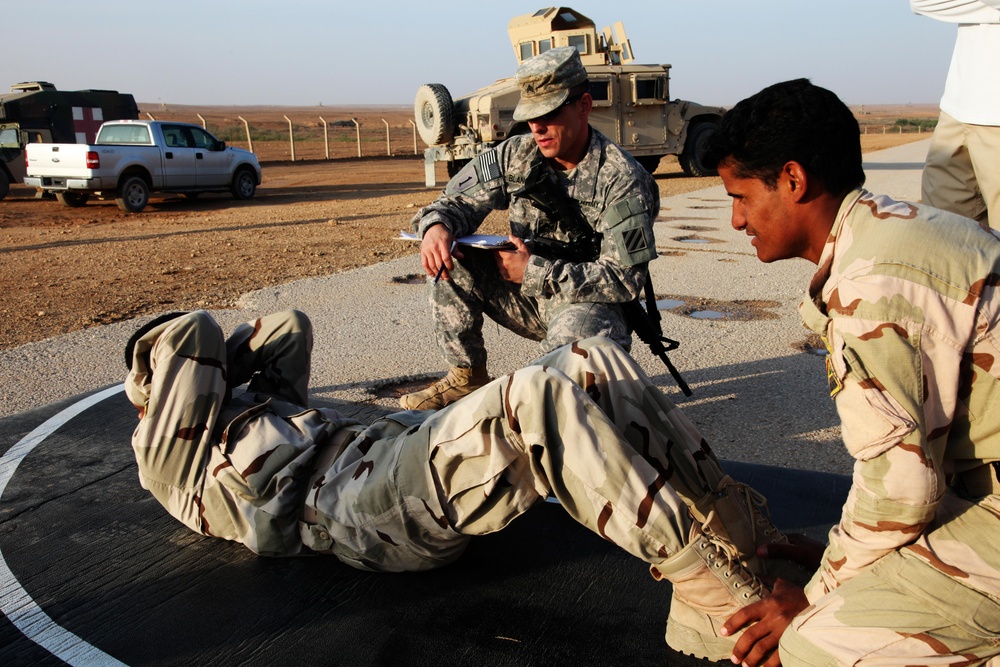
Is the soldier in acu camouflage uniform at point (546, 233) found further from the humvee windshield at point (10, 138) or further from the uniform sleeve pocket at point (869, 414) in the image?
the humvee windshield at point (10, 138)

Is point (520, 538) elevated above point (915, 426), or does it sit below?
below

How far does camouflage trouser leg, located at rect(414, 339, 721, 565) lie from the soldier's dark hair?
60 centimetres

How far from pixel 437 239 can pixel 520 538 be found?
139 centimetres

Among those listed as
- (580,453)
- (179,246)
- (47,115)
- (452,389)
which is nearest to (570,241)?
(452,389)

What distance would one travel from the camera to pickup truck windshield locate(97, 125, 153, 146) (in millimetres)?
14070

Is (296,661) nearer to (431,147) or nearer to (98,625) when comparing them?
(98,625)

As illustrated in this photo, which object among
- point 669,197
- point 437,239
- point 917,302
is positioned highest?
point 917,302

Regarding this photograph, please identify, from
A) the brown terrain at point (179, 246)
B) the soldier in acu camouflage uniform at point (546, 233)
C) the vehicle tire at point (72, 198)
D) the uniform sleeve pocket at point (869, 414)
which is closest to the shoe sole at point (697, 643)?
the uniform sleeve pocket at point (869, 414)

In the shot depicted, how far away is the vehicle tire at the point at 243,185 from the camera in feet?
50.8

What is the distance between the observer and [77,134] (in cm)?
1884

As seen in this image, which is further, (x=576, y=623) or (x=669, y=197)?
(x=669, y=197)

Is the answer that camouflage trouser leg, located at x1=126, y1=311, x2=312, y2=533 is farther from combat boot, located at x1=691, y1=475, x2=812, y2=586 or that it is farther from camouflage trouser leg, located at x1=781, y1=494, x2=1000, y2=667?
camouflage trouser leg, located at x1=781, y1=494, x2=1000, y2=667

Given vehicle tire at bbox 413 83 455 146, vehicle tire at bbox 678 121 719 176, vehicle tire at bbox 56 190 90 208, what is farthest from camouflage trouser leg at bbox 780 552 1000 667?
vehicle tire at bbox 678 121 719 176

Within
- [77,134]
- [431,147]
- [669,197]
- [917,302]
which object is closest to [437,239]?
[917,302]
